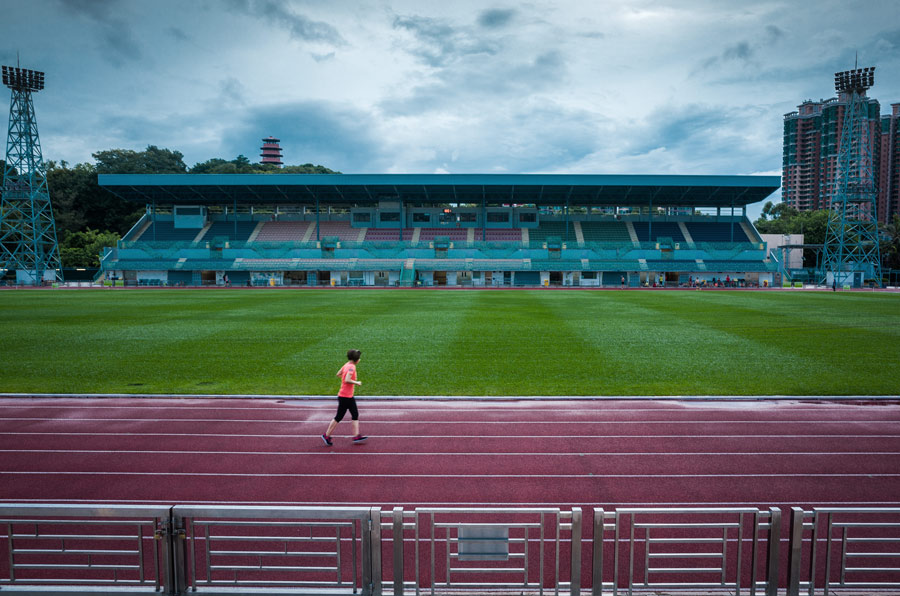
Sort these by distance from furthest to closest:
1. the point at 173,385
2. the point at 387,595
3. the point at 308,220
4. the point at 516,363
Result: the point at 308,220 → the point at 516,363 → the point at 173,385 → the point at 387,595

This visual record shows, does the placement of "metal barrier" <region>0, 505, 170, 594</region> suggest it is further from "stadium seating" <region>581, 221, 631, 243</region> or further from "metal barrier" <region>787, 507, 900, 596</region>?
"stadium seating" <region>581, 221, 631, 243</region>

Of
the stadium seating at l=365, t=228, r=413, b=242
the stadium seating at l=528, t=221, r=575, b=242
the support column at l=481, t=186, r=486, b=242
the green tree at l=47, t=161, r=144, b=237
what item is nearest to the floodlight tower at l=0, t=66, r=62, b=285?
the green tree at l=47, t=161, r=144, b=237

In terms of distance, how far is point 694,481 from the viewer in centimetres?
684

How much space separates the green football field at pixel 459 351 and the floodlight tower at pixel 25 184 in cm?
3715

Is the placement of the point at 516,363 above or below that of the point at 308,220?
below

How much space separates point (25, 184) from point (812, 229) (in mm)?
→ 101459

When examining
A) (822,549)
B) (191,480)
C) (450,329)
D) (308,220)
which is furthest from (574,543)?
(308,220)

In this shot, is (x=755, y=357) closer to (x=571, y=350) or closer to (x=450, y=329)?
(x=571, y=350)

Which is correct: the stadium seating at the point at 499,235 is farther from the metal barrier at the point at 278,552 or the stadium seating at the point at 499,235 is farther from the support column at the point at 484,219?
the metal barrier at the point at 278,552

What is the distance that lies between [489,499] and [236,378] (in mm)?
8059

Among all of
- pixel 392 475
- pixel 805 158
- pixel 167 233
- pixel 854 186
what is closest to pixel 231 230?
pixel 167 233

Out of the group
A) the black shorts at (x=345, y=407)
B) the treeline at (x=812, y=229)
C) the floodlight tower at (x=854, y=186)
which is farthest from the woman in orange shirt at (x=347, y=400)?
the treeline at (x=812, y=229)

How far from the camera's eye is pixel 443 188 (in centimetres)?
5625

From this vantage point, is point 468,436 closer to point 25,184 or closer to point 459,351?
point 459,351
